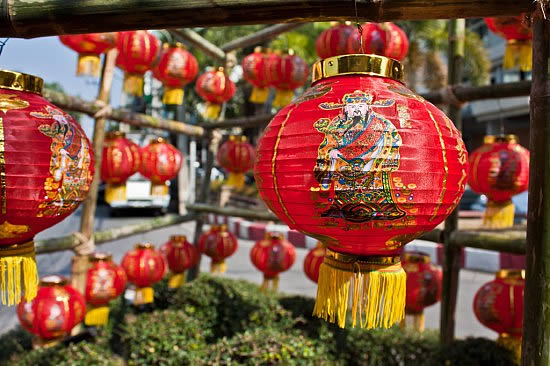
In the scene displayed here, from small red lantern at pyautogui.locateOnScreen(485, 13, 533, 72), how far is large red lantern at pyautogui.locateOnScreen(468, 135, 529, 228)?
49 cm

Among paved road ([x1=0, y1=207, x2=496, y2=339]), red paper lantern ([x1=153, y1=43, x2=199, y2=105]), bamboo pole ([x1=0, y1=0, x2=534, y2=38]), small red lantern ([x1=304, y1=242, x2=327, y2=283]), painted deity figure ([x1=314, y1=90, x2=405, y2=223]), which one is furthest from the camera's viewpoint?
paved road ([x1=0, y1=207, x2=496, y2=339])

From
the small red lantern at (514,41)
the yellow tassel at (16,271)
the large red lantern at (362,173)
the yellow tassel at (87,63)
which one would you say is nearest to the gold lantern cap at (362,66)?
the large red lantern at (362,173)

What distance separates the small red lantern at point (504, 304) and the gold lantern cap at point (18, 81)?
2.52 m

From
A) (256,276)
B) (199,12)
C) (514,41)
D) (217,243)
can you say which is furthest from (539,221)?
(256,276)

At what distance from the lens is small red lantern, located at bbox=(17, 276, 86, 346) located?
257cm

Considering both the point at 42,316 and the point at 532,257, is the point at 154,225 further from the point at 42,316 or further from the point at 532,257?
the point at 532,257

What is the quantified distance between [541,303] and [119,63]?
3042mm

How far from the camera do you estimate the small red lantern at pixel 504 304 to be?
2416 mm

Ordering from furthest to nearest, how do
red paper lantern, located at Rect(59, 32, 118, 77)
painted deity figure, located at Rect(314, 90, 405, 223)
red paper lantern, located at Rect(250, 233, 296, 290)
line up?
red paper lantern, located at Rect(250, 233, 296, 290) < red paper lantern, located at Rect(59, 32, 118, 77) < painted deity figure, located at Rect(314, 90, 405, 223)

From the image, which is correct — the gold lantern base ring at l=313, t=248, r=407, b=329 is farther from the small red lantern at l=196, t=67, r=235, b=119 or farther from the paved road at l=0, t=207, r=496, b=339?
the paved road at l=0, t=207, r=496, b=339

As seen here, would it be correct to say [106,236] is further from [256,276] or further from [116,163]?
[256,276]

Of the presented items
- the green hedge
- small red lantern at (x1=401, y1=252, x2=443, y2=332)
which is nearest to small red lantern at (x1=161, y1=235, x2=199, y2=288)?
the green hedge

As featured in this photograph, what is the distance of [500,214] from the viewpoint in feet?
8.86

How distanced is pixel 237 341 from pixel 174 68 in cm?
216
